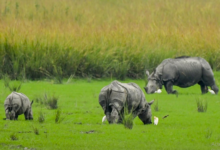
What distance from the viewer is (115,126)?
9.05 metres

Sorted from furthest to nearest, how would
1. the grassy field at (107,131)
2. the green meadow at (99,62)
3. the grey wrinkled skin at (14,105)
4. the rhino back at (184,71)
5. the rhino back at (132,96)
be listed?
1. the rhino back at (184,71)
2. the grey wrinkled skin at (14,105)
3. the rhino back at (132,96)
4. the green meadow at (99,62)
5. the grassy field at (107,131)

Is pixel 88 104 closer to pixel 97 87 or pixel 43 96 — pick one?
pixel 43 96

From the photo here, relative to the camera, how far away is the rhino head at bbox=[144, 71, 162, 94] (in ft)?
49.5

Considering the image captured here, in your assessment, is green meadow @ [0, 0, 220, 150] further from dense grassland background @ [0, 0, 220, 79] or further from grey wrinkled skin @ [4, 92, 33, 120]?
grey wrinkled skin @ [4, 92, 33, 120]

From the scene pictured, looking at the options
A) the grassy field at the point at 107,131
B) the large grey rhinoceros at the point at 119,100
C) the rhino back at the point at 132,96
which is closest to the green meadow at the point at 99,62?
the grassy field at the point at 107,131

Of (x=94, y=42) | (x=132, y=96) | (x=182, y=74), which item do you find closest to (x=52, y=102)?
(x=132, y=96)

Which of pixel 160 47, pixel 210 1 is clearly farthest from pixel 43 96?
pixel 210 1

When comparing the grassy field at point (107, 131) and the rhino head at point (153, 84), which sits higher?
the grassy field at point (107, 131)

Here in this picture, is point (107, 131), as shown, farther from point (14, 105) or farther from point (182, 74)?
point (182, 74)

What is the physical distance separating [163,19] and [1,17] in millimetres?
8237

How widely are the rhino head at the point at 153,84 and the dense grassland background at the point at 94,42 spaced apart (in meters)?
3.32

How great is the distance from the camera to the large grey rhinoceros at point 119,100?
9.25 m

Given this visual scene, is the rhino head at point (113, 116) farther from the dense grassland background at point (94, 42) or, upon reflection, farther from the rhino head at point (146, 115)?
the dense grassland background at point (94, 42)

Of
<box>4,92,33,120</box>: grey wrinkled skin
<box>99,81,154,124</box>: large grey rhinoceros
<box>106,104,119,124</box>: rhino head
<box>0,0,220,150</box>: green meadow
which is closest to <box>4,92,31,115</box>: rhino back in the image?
<box>4,92,33,120</box>: grey wrinkled skin
